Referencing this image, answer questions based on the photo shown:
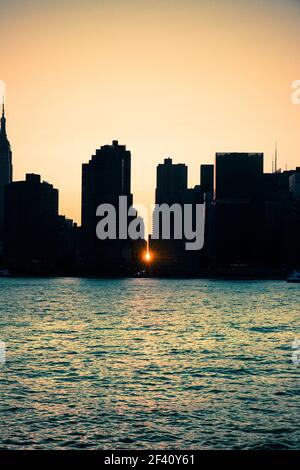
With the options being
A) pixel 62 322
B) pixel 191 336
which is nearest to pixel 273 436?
pixel 191 336

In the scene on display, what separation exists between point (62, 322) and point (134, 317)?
16.1 metres

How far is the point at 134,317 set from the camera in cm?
11062

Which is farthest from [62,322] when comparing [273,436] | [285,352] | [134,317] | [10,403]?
[273,436]

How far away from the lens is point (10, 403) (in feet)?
134

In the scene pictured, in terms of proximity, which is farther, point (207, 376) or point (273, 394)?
point (207, 376)

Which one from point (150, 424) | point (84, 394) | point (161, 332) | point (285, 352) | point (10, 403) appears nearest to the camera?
point (150, 424)

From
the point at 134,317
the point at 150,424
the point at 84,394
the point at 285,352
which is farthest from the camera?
the point at 134,317

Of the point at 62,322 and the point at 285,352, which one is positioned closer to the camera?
the point at 285,352

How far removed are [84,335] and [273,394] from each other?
38594 mm

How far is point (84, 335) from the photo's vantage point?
79.4 meters

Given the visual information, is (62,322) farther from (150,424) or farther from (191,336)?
(150,424)
